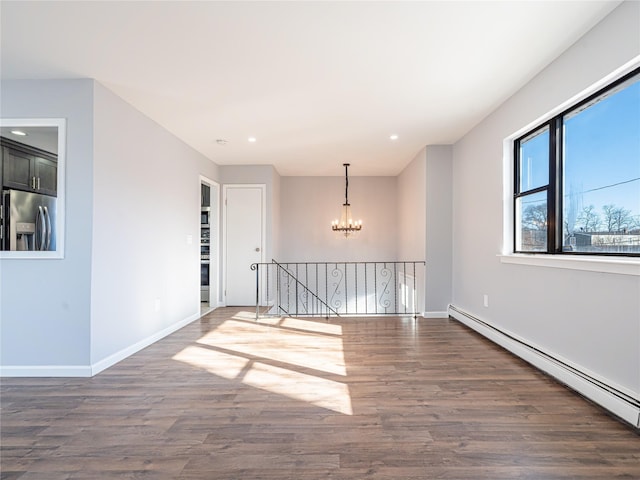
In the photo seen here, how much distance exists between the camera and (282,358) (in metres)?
3.46

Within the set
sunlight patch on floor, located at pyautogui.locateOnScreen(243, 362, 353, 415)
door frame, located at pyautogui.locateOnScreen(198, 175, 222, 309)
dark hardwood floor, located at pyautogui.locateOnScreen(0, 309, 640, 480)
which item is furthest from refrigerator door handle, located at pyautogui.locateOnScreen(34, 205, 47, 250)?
door frame, located at pyautogui.locateOnScreen(198, 175, 222, 309)

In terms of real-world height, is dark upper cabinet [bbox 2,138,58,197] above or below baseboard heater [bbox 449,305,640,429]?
above

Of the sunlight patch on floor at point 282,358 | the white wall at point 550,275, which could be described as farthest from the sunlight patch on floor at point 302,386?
the white wall at point 550,275

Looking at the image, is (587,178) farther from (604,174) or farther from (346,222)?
(346,222)

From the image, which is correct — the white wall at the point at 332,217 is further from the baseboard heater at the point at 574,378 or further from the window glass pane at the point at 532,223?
the window glass pane at the point at 532,223

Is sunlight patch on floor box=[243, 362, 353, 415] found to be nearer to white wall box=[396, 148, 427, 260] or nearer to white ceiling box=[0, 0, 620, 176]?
white ceiling box=[0, 0, 620, 176]

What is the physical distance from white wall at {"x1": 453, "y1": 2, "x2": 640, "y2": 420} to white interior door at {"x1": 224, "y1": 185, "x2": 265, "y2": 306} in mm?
3419

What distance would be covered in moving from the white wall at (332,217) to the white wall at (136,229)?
2.72 m

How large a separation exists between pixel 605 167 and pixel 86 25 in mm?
3624

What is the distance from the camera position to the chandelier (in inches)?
260

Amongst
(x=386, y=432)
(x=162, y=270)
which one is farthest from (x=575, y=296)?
(x=162, y=270)

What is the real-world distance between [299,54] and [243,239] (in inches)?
167

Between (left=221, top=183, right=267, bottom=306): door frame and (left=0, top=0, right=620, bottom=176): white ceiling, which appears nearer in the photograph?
(left=0, top=0, right=620, bottom=176): white ceiling

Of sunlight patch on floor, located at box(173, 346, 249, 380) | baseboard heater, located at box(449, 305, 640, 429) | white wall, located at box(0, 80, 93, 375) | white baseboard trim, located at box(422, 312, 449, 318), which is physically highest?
white wall, located at box(0, 80, 93, 375)
